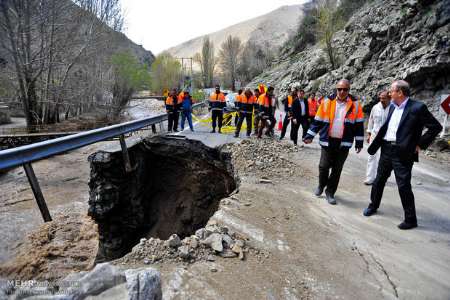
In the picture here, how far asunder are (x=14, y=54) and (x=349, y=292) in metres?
18.8

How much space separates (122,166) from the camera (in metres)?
7.51

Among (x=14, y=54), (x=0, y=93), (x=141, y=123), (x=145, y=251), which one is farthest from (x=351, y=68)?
(x=0, y=93)

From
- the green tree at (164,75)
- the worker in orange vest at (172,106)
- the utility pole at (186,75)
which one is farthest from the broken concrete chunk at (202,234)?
the green tree at (164,75)

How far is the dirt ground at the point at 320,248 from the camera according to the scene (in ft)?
8.71

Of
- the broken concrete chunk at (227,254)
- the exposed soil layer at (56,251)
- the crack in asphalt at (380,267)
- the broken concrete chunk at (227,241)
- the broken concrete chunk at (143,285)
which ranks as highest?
the broken concrete chunk at (143,285)

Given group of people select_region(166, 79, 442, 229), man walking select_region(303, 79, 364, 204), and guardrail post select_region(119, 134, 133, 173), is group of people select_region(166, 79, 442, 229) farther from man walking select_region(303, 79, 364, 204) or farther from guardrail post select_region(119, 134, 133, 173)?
guardrail post select_region(119, 134, 133, 173)

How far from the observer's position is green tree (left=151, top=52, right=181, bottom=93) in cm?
6481

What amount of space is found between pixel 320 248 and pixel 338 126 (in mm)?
2052

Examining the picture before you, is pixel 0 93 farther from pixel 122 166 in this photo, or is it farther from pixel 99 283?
pixel 99 283

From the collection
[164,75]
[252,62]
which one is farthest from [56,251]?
[252,62]

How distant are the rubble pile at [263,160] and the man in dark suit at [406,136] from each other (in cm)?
246

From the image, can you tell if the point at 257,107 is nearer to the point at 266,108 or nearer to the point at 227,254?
the point at 266,108

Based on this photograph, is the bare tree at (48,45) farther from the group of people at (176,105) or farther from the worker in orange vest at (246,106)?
the worker in orange vest at (246,106)

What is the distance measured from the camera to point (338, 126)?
452cm
